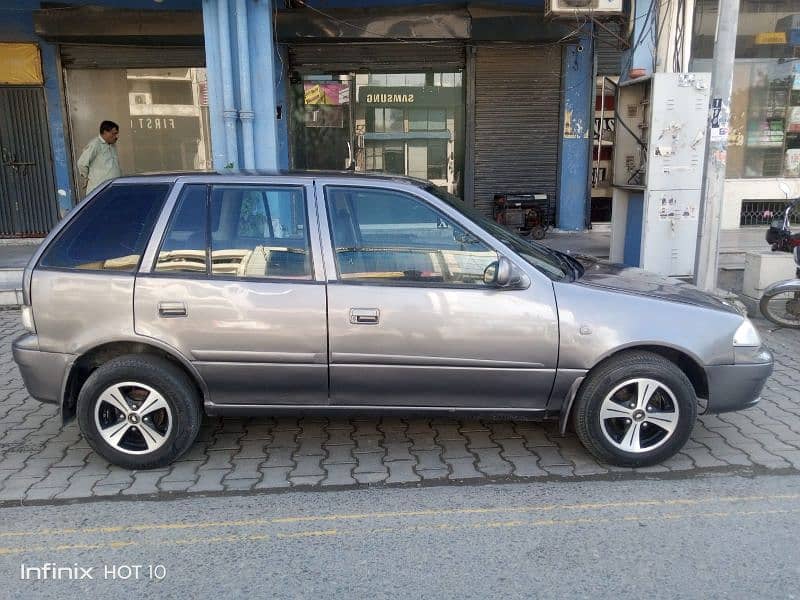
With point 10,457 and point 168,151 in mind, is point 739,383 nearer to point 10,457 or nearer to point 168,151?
point 10,457

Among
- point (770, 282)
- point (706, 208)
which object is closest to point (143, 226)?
point (706, 208)

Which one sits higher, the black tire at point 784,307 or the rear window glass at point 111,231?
the rear window glass at point 111,231

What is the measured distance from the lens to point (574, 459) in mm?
4070

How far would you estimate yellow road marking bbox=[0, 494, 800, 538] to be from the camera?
3.31m

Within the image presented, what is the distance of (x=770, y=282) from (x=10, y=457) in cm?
786

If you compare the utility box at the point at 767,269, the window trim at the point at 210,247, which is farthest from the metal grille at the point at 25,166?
the utility box at the point at 767,269

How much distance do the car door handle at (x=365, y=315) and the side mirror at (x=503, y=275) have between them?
67cm

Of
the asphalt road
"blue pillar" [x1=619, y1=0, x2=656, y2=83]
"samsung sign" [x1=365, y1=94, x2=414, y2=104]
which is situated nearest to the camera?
the asphalt road

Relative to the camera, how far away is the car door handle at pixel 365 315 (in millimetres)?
3715

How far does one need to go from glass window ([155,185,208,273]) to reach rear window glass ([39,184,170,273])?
0.12 m

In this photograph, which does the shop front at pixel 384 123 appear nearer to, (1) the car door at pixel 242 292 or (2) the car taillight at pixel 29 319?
(1) the car door at pixel 242 292

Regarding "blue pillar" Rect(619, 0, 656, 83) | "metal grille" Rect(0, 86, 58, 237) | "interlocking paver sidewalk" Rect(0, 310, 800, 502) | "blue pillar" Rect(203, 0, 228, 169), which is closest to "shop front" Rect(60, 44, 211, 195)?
"metal grille" Rect(0, 86, 58, 237)

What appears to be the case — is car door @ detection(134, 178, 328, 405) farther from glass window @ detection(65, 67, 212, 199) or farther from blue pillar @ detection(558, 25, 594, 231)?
blue pillar @ detection(558, 25, 594, 231)

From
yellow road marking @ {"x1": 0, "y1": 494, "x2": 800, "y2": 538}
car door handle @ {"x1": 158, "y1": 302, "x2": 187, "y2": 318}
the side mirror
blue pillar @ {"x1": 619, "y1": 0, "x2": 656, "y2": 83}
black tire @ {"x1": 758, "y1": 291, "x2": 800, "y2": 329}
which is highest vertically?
blue pillar @ {"x1": 619, "y1": 0, "x2": 656, "y2": 83}
